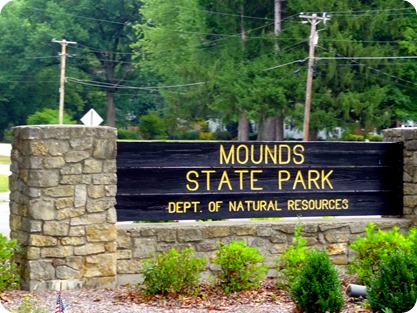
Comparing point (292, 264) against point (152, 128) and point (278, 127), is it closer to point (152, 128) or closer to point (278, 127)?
point (278, 127)

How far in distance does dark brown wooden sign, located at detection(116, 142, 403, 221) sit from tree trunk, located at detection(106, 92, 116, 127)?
2230 inches

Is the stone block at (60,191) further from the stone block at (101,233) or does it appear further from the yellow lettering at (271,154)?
the yellow lettering at (271,154)

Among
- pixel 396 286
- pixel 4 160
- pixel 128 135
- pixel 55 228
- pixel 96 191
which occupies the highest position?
pixel 128 135

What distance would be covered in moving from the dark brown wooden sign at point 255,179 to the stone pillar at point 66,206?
386mm

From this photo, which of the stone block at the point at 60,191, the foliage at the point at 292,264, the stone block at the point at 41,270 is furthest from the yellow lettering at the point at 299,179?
the stone block at the point at 41,270

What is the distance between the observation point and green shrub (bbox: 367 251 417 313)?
22.7ft

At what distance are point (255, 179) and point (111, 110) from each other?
58486mm

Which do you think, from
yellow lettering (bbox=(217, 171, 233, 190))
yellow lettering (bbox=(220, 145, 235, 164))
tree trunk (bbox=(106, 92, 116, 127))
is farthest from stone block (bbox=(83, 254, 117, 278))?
tree trunk (bbox=(106, 92, 116, 127))

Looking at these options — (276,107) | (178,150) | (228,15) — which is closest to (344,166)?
(178,150)

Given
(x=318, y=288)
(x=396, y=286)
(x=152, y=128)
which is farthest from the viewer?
(x=152, y=128)

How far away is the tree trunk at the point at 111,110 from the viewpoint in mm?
66325

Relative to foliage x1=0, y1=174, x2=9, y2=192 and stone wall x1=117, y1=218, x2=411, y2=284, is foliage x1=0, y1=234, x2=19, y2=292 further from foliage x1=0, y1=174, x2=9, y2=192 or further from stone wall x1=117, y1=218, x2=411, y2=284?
foliage x1=0, y1=174, x2=9, y2=192

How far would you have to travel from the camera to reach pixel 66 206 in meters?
8.39

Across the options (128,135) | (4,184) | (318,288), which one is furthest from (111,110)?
(318,288)
